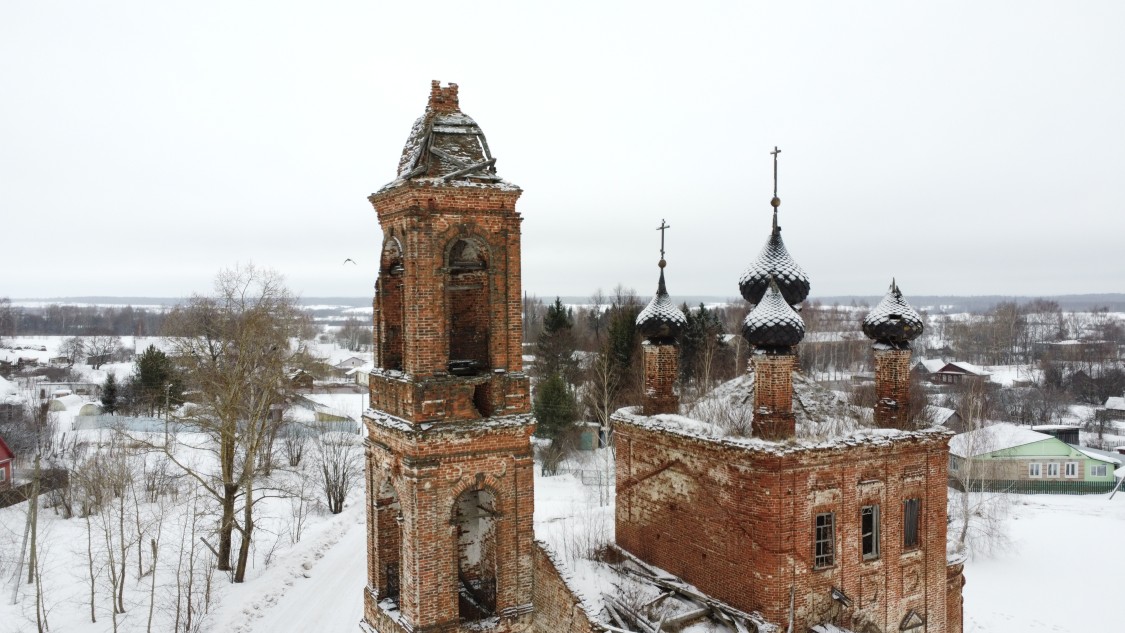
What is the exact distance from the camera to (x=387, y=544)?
10648 mm

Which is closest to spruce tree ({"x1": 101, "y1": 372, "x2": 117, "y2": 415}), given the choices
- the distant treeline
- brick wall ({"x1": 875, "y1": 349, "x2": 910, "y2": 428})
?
brick wall ({"x1": 875, "y1": 349, "x2": 910, "y2": 428})

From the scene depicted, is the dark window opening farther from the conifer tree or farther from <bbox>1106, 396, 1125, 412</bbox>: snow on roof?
<bbox>1106, 396, 1125, 412</bbox>: snow on roof

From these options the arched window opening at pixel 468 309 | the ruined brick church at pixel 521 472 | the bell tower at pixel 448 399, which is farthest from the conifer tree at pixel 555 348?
the bell tower at pixel 448 399

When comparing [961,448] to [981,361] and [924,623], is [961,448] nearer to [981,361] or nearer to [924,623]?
[924,623]

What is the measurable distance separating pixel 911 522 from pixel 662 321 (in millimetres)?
5751

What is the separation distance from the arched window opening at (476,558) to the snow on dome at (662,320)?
195 inches

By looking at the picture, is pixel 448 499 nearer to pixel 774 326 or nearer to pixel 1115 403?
pixel 774 326

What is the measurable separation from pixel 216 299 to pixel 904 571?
2144 centimetres

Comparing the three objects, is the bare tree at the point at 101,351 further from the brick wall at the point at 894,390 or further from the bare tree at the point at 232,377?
the brick wall at the point at 894,390

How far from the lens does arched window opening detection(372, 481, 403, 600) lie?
10.5 m

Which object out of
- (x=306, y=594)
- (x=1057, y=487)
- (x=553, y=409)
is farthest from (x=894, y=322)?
(x=1057, y=487)

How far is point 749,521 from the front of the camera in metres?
10.3

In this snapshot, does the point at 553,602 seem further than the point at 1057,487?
No

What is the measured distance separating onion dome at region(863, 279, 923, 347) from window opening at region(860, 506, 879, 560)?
9.89ft
